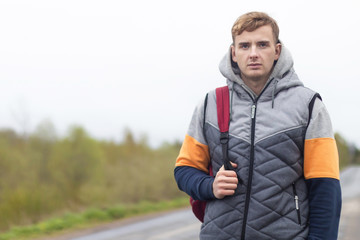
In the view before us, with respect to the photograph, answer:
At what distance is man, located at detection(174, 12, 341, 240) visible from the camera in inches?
81.5

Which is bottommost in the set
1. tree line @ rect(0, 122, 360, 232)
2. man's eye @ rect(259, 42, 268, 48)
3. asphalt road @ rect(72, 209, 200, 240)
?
tree line @ rect(0, 122, 360, 232)

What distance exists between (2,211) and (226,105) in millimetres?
18545

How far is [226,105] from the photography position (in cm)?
224

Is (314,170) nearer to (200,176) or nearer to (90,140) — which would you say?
(200,176)

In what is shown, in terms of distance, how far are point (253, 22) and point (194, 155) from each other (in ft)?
2.27

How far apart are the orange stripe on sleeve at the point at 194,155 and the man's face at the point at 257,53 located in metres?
0.40

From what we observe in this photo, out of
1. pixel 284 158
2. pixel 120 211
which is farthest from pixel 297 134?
pixel 120 211

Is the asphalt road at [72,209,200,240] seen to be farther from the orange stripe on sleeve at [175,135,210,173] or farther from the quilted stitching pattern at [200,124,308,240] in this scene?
the quilted stitching pattern at [200,124,308,240]

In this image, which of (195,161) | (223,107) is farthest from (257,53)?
(195,161)

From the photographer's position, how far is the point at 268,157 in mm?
2088

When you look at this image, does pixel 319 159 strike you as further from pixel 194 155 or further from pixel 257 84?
pixel 194 155

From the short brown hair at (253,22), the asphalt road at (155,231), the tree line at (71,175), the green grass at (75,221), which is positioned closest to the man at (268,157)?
the short brown hair at (253,22)

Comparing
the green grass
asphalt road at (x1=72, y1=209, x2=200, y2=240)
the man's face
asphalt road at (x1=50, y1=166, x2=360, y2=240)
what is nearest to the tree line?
the green grass

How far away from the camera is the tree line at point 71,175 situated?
18875 mm
